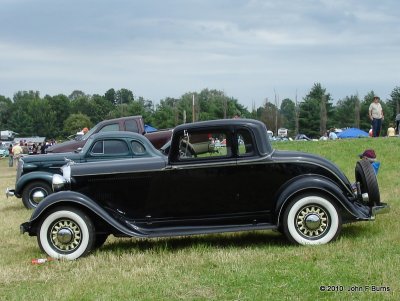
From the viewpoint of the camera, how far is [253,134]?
730 cm

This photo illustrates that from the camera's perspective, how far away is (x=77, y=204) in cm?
720

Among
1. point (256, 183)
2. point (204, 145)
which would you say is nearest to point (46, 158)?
point (204, 145)

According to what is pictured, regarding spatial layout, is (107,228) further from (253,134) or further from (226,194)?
(253,134)

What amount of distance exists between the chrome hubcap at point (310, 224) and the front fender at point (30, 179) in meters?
7.70

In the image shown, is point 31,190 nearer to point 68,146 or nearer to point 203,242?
point 68,146

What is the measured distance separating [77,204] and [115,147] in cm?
564

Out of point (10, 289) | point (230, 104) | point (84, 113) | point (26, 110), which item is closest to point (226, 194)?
point (10, 289)

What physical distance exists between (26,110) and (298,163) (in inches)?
5042

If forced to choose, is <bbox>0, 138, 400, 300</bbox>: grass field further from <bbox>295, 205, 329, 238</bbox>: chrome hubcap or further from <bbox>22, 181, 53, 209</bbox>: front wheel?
<bbox>22, 181, 53, 209</bbox>: front wheel

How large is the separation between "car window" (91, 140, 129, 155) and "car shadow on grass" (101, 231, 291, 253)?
459 cm

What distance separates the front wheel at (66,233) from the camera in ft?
23.4

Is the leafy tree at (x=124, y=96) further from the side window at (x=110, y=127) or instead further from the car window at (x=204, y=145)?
the car window at (x=204, y=145)

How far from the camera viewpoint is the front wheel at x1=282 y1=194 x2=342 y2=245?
7.00m

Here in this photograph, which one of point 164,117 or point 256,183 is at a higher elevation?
point 164,117
